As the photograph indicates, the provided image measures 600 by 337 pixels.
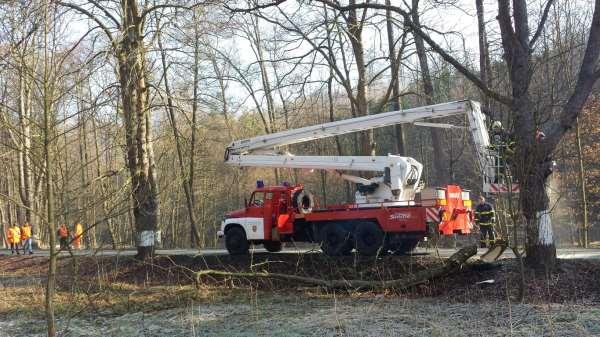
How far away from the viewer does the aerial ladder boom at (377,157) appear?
14.9 meters

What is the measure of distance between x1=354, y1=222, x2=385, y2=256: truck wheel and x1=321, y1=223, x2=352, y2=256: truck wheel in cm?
31

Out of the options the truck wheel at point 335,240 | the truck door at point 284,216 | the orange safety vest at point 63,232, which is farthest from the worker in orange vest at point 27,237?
the orange safety vest at point 63,232

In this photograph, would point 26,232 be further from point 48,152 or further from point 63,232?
point 48,152

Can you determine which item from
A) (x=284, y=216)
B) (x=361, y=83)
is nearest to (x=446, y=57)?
(x=284, y=216)

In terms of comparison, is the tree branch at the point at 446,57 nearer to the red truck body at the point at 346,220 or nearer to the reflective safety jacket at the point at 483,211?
the red truck body at the point at 346,220

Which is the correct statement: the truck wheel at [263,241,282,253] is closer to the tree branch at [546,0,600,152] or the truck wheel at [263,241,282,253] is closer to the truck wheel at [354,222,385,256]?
the truck wheel at [354,222,385,256]

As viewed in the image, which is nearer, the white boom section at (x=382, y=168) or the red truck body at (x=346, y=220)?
the red truck body at (x=346, y=220)

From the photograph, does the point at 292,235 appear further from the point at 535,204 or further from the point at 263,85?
the point at 263,85

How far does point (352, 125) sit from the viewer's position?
16797 millimetres

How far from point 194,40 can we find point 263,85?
18704 millimetres

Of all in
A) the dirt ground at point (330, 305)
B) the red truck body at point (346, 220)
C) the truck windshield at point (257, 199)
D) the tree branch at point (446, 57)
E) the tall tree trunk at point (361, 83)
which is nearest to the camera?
the dirt ground at point (330, 305)

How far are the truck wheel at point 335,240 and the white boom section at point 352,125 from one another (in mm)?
2798

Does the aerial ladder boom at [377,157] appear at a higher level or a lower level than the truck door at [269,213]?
higher

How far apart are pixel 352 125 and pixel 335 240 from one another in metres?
3.28
